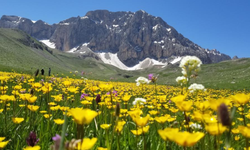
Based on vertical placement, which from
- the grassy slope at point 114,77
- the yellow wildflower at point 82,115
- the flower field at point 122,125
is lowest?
the flower field at point 122,125

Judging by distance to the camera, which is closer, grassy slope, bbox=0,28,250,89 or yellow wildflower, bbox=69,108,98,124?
yellow wildflower, bbox=69,108,98,124

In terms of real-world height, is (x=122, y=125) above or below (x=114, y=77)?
below

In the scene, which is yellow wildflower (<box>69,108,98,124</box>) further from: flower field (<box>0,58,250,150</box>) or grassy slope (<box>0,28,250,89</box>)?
grassy slope (<box>0,28,250,89</box>)

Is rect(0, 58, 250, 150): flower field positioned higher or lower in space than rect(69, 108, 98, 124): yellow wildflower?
lower

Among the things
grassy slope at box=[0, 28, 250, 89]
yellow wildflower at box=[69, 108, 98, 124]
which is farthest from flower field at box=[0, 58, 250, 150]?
grassy slope at box=[0, 28, 250, 89]

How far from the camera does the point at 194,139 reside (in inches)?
37.7

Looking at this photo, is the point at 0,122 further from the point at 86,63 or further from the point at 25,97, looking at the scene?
the point at 86,63

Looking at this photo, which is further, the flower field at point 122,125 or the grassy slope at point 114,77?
the grassy slope at point 114,77

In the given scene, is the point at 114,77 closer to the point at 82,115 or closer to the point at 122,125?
the point at 122,125

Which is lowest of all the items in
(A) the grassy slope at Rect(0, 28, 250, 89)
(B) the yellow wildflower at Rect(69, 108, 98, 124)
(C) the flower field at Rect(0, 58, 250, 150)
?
(C) the flower field at Rect(0, 58, 250, 150)

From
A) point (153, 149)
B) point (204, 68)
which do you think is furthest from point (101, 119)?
point (204, 68)

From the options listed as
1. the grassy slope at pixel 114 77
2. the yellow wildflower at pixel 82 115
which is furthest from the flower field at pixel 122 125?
the grassy slope at pixel 114 77

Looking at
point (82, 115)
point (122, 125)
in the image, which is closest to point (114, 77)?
point (122, 125)

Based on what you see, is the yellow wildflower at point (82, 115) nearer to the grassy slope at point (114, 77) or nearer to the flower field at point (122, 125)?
the flower field at point (122, 125)
